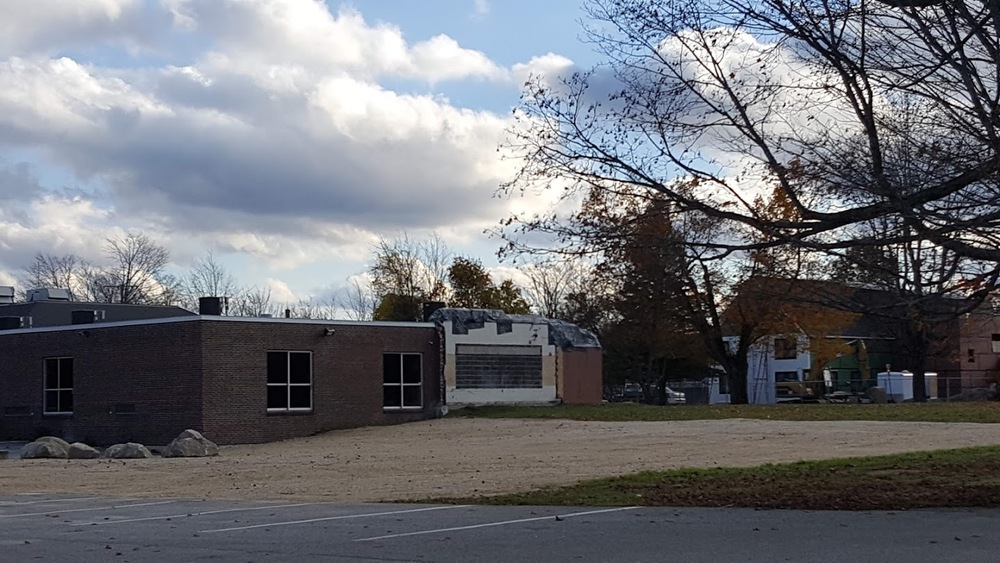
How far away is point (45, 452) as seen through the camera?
32.8 metres

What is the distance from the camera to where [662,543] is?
38.5 feet

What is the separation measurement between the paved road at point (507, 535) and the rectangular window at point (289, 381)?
2192 centimetres

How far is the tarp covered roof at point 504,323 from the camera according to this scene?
43500 millimetres

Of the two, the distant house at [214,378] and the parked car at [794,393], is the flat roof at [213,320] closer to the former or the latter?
the distant house at [214,378]

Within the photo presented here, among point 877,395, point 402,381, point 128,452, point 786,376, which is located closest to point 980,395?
point 877,395

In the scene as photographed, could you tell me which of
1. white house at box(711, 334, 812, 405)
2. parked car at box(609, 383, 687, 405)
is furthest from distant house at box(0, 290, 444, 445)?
parked car at box(609, 383, 687, 405)

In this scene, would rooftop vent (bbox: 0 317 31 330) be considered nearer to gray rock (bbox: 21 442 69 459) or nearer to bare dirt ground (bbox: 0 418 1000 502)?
gray rock (bbox: 21 442 69 459)

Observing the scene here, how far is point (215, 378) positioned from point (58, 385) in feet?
23.7

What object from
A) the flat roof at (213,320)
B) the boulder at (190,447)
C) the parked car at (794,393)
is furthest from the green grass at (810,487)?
the parked car at (794,393)

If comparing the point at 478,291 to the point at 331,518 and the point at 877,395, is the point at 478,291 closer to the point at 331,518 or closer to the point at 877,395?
the point at 877,395

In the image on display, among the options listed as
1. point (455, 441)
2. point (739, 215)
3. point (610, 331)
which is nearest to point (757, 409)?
point (455, 441)

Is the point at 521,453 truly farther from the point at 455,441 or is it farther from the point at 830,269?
the point at 830,269

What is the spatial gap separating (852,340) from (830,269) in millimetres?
55163

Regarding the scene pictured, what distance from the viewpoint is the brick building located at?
123 feet
